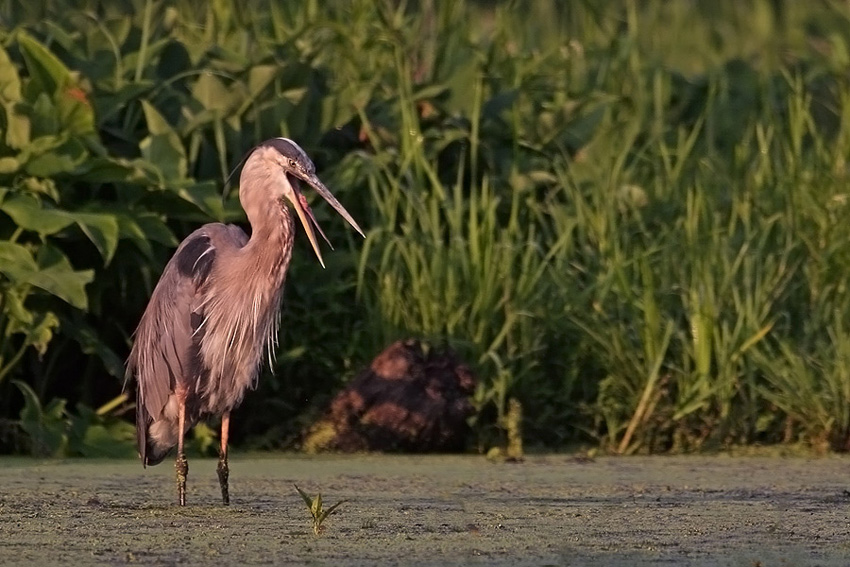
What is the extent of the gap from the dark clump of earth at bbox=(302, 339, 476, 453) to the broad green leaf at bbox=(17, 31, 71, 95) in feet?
4.84

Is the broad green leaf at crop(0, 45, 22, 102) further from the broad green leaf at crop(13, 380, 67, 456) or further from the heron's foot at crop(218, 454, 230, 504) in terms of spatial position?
the heron's foot at crop(218, 454, 230, 504)

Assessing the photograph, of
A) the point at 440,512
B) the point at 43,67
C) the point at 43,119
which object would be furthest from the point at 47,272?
the point at 440,512

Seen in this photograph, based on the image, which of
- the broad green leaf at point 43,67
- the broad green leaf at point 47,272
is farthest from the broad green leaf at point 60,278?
the broad green leaf at point 43,67

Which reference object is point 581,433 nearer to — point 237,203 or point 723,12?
point 237,203

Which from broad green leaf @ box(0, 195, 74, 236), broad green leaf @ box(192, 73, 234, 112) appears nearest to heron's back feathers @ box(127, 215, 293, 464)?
broad green leaf @ box(0, 195, 74, 236)

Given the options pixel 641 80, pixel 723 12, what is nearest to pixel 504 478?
pixel 641 80

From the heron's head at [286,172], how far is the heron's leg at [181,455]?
0.59m

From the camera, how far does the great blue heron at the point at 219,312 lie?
4.52 meters

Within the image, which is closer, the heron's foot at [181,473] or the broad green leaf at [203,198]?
the heron's foot at [181,473]

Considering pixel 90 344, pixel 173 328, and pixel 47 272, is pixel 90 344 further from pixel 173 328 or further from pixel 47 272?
pixel 173 328

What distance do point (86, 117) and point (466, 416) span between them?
168 centimetres

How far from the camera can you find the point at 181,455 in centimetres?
434

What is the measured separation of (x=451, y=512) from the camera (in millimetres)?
4016

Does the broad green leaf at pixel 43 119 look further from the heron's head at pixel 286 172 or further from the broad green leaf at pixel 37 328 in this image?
the heron's head at pixel 286 172
